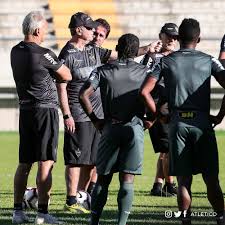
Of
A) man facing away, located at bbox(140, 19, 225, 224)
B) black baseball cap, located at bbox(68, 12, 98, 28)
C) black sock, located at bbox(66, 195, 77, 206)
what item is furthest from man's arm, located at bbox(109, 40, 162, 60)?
man facing away, located at bbox(140, 19, 225, 224)

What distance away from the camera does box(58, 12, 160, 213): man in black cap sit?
32.8ft

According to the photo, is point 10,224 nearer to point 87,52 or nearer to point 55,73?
point 55,73

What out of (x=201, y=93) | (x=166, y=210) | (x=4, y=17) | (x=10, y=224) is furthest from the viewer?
(x=4, y=17)

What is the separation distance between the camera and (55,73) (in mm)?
9039

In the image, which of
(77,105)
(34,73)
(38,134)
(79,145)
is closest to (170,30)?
(77,105)

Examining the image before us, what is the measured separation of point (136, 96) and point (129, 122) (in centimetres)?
25

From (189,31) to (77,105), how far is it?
2.60 meters

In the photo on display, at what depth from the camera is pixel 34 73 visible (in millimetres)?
9047

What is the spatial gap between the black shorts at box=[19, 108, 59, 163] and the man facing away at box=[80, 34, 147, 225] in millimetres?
924

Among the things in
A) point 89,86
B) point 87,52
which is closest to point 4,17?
point 87,52

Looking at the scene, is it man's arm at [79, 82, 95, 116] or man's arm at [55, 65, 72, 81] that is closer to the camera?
man's arm at [79, 82, 95, 116]

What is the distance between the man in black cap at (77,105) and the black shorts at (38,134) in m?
0.82

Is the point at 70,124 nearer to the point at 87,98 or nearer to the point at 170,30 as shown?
the point at 87,98

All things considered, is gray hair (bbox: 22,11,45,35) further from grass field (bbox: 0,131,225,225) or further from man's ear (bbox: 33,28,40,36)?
grass field (bbox: 0,131,225,225)
